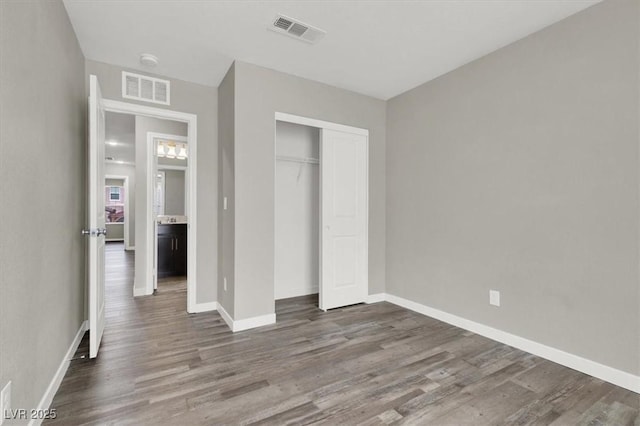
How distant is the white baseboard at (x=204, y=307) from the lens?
347cm

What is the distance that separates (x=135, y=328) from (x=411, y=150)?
11.5 feet

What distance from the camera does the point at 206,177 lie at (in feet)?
11.7

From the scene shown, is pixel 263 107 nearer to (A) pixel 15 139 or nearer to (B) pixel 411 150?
(B) pixel 411 150

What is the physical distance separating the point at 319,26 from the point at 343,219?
2026 millimetres

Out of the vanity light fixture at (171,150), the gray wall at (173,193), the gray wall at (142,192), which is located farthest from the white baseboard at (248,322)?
the gray wall at (173,193)

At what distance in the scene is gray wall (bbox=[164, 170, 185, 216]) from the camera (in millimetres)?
7333

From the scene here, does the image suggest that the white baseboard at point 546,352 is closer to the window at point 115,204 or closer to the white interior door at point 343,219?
the white interior door at point 343,219

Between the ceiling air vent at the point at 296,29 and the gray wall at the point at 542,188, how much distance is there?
1528 millimetres

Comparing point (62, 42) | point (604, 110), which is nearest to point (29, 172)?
point (62, 42)

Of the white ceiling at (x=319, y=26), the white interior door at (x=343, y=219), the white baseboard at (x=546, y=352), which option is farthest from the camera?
the white interior door at (x=343, y=219)

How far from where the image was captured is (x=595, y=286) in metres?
2.18

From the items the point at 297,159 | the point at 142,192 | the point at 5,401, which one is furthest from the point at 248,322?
the point at 142,192

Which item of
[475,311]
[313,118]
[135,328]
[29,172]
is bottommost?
[135,328]

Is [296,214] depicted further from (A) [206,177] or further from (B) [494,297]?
(B) [494,297]
